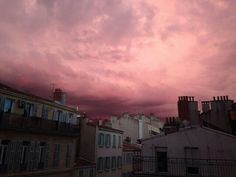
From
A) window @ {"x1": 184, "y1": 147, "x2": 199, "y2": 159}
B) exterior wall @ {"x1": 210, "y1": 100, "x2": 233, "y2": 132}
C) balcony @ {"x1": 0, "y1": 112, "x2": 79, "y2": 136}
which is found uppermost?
exterior wall @ {"x1": 210, "y1": 100, "x2": 233, "y2": 132}

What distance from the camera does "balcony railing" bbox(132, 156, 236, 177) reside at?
589 inches

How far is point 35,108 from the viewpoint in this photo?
24.6 meters

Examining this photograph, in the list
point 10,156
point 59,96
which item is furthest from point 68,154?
point 59,96

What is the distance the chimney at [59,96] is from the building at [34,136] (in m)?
3.45

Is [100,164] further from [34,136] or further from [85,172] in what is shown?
[34,136]

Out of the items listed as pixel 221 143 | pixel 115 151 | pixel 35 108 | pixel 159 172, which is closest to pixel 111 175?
pixel 115 151

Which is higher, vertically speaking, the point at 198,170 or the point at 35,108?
the point at 35,108

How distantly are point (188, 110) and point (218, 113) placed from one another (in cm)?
293

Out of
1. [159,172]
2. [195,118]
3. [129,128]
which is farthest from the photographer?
[129,128]

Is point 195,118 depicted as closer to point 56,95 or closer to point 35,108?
point 35,108

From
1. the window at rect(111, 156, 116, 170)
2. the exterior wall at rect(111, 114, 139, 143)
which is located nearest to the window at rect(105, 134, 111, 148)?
the window at rect(111, 156, 116, 170)

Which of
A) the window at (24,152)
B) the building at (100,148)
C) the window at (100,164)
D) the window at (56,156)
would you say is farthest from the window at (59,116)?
the window at (100,164)

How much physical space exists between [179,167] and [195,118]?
16.0ft

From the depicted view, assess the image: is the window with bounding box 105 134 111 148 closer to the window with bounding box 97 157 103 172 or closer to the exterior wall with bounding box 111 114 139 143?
the window with bounding box 97 157 103 172
